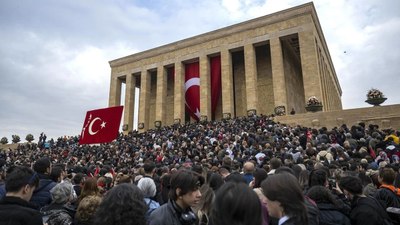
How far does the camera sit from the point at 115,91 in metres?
35.6

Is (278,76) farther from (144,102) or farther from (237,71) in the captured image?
(144,102)

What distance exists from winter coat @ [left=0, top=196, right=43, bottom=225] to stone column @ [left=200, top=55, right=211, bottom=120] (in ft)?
82.3

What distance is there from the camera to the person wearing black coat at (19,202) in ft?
7.41

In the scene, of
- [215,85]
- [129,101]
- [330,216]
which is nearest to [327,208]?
[330,216]

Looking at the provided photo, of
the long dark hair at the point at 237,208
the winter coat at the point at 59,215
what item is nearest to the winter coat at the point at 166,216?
the long dark hair at the point at 237,208

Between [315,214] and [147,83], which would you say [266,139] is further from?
[147,83]

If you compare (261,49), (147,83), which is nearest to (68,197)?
(261,49)

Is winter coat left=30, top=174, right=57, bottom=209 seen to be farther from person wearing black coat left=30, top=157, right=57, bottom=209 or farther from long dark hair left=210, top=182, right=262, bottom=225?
long dark hair left=210, top=182, right=262, bottom=225

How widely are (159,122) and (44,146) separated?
37.9 ft

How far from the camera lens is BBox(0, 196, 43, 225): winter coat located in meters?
2.24

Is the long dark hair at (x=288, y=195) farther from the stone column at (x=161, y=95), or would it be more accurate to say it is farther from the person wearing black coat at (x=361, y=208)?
the stone column at (x=161, y=95)

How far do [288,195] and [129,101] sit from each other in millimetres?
33291

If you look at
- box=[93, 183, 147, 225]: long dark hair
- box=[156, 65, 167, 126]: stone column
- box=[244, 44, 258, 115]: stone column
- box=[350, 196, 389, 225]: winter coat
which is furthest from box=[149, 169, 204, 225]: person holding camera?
box=[156, 65, 167, 126]: stone column

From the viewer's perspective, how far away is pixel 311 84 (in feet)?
77.0
